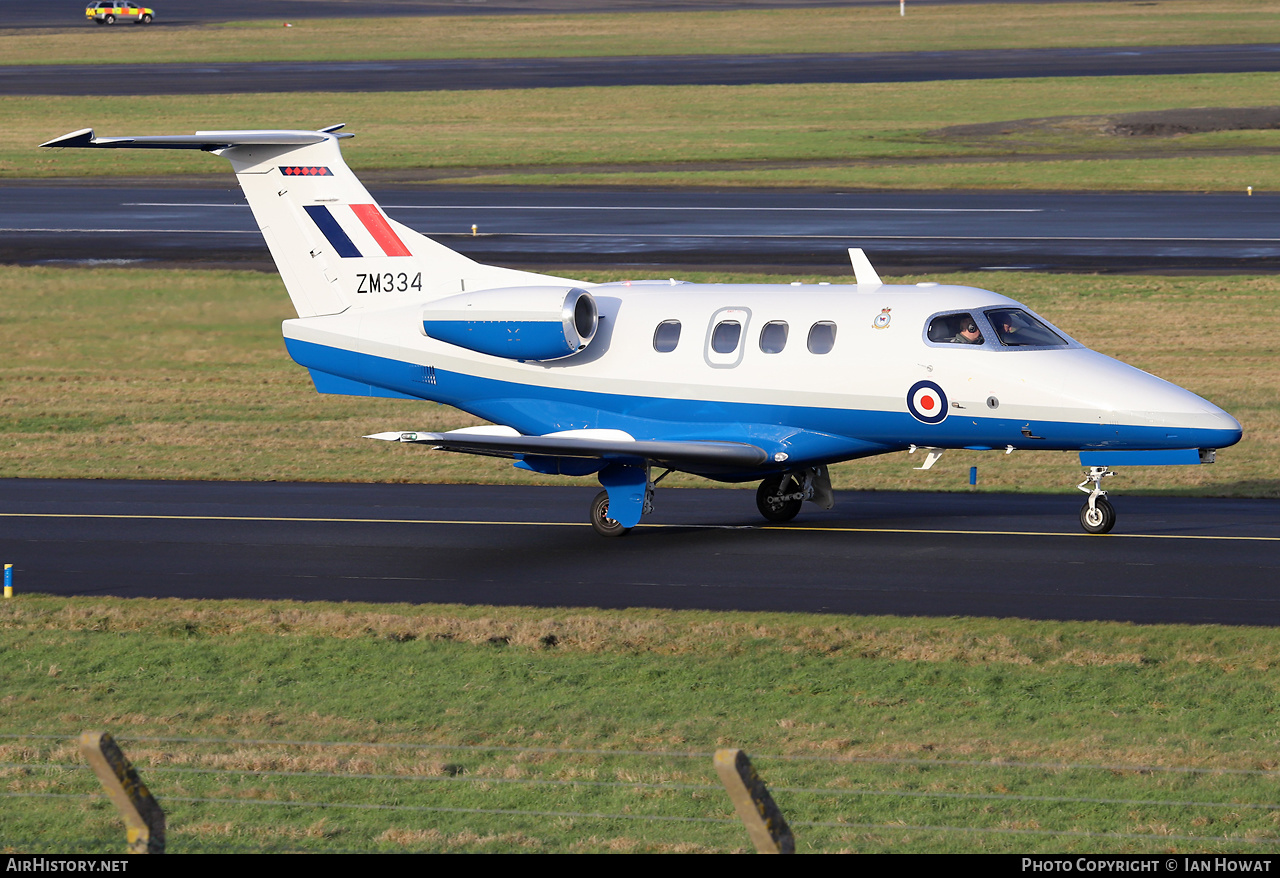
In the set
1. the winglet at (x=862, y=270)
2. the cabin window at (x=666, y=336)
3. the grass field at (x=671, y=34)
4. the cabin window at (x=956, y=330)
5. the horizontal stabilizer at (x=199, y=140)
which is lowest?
the cabin window at (x=666, y=336)

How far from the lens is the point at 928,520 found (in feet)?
87.0

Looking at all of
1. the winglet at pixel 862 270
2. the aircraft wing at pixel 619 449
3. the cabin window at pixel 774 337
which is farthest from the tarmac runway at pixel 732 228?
the aircraft wing at pixel 619 449

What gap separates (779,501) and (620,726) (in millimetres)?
10338

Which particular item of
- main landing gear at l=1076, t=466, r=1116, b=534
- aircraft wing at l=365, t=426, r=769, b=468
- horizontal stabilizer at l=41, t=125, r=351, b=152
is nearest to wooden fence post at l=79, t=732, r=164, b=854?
aircraft wing at l=365, t=426, r=769, b=468

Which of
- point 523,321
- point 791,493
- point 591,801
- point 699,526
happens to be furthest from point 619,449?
point 591,801

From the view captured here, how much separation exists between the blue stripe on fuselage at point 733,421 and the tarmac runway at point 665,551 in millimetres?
1561

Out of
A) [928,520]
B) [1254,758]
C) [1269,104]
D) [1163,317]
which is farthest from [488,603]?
[1269,104]

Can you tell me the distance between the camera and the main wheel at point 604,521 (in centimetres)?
2559

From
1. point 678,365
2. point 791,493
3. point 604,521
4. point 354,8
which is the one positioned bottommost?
point 604,521

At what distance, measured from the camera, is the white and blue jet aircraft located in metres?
23.3

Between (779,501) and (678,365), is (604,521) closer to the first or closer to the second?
(678,365)

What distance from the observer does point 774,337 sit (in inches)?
973

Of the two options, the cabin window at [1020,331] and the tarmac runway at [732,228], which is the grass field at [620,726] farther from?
the tarmac runway at [732,228]

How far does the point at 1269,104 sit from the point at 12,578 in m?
72.8
